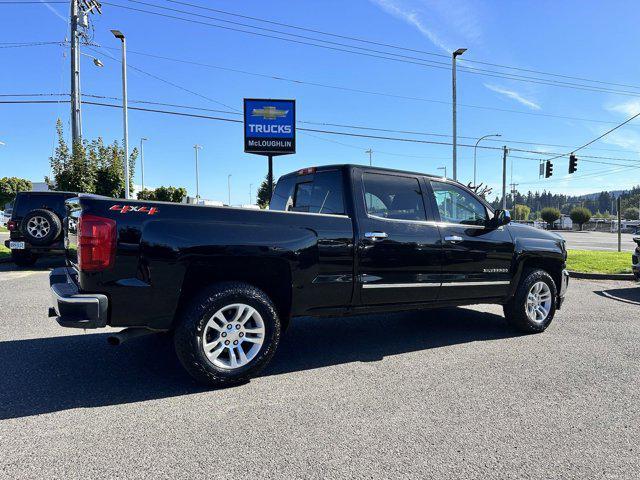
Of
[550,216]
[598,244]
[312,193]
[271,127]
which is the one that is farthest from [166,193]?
[550,216]

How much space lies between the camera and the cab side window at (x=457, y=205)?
492cm

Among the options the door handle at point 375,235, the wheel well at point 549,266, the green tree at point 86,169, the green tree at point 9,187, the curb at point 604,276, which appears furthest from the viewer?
the green tree at point 9,187

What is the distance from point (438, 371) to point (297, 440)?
1774mm

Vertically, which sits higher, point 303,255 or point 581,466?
point 303,255

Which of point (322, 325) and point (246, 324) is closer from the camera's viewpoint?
point (246, 324)

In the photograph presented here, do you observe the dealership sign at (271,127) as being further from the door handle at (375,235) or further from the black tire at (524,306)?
the door handle at (375,235)

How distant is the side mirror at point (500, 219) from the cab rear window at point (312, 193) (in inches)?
76.6

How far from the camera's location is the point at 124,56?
886 inches

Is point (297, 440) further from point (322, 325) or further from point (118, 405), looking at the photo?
point (322, 325)

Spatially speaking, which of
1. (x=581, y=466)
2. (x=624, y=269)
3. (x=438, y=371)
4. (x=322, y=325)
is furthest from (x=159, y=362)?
(x=624, y=269)

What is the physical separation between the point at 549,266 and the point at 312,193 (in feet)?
11.0

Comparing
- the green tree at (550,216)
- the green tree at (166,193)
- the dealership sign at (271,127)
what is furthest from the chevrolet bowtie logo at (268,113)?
the green tree at (550,216)

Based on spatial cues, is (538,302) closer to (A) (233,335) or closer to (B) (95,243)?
(A) (233,335)

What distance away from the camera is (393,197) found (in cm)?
461
